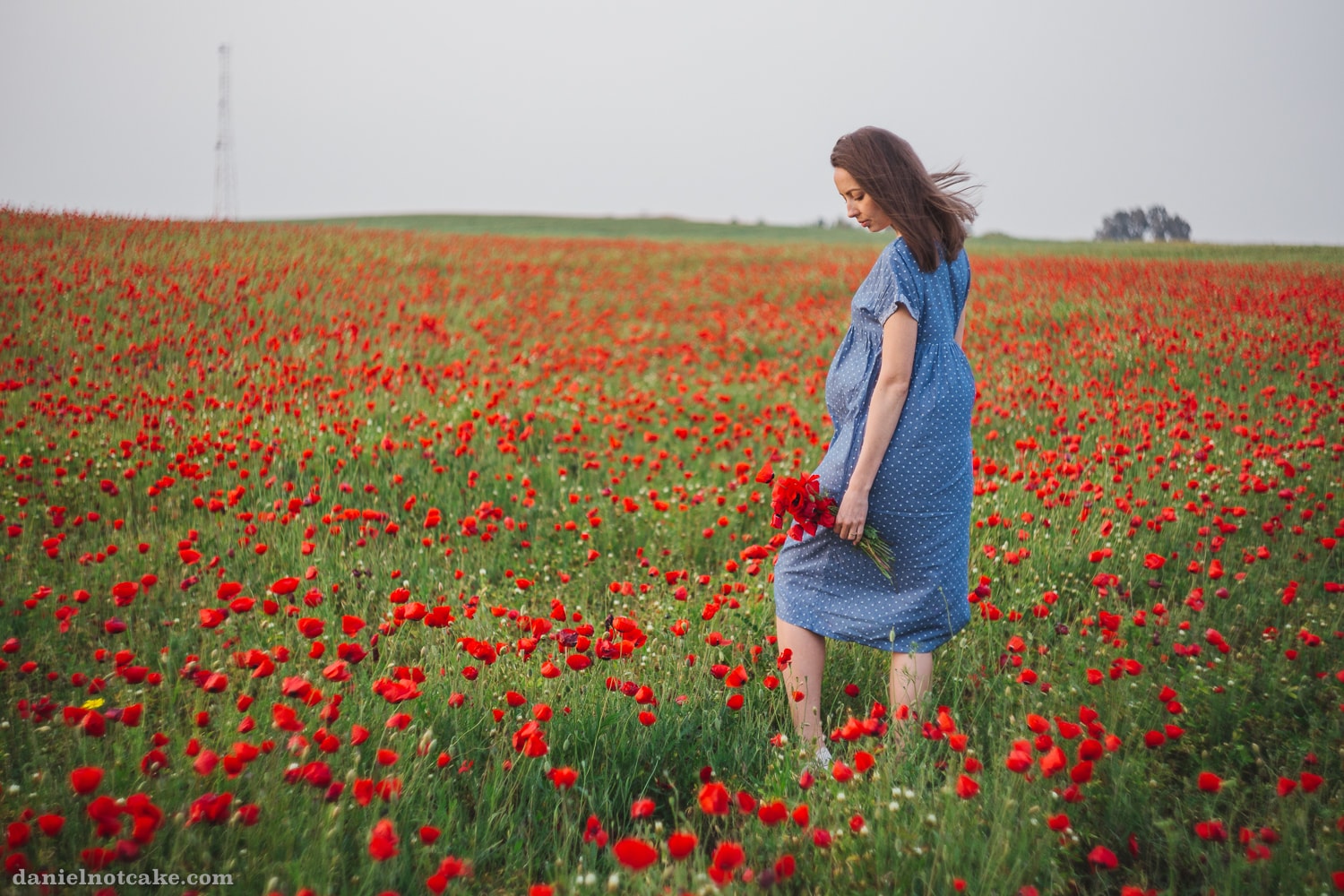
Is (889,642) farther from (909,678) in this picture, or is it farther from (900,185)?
(900,185)

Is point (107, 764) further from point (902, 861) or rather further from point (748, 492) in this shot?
point (748, 492)

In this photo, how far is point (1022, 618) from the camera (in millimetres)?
3699

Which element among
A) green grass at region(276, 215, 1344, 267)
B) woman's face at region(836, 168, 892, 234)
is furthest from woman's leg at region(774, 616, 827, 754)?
green grass at region(276, 215, 1344, 267)

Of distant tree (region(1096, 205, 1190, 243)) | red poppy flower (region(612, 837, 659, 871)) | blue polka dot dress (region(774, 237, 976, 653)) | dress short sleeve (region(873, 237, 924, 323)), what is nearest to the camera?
red poppy flower (region(612, 837, 659, 871))

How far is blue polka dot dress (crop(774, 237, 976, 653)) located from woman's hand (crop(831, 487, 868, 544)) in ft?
0.32

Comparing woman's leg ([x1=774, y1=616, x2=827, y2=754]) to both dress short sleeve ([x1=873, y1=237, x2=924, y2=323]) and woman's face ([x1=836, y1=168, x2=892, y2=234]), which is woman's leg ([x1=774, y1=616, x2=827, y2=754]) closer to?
dress short sleeve ([x1=873, y1=237, x2=924, y2=323])

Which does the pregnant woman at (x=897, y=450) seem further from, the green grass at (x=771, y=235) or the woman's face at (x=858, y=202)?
the green grass at (x=771, y=235)

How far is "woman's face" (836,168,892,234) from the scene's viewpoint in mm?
2713

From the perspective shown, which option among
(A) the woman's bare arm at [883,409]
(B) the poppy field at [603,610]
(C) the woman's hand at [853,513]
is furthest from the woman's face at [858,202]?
(B) the poppy field at [603,610]

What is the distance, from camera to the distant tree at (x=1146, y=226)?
7.04 meters

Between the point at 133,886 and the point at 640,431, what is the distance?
5362 millimetres

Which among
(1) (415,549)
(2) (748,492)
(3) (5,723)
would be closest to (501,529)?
(1) (415,549)

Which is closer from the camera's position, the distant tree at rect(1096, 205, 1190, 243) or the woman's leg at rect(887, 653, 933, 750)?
the woman's leg at rect(887, 653, 933, 750)

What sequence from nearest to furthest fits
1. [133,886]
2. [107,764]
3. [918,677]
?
1. [133,886]
2. [107,764]
3. [918,677]
